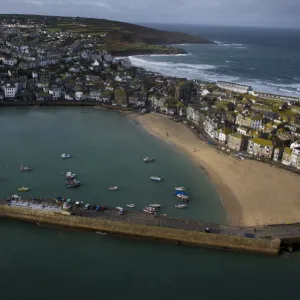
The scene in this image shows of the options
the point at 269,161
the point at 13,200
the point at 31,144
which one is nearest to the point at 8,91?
the point at 31,144

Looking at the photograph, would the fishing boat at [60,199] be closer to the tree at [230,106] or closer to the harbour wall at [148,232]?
the harbour wall at [148,232]

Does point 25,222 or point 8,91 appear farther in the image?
point 8,91

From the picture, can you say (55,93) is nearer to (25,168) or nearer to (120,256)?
(25,168)

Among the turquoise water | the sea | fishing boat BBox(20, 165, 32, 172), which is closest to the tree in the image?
the turquoise water

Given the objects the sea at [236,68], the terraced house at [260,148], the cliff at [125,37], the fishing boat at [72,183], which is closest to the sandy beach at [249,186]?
the terraced house at [260,148]

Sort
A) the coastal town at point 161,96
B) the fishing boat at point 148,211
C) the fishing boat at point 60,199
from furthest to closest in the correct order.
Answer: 1. the coastal town at point 161,96
2. the fishing boat at point 60,199
3. the fishing boat at point 148,211

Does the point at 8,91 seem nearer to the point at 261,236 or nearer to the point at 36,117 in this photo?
the point at 36,117

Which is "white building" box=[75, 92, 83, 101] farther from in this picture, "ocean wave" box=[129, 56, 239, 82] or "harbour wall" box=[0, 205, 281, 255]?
"harbour wall" box=[0, 205, 281, 255]
